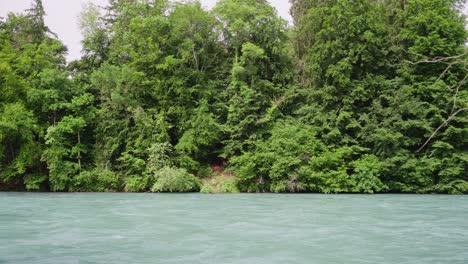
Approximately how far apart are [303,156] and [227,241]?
1550 cm

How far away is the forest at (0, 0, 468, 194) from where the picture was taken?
2361 centimetres

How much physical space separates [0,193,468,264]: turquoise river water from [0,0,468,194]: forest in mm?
8524

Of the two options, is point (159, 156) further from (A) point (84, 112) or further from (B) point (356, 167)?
(B) point (356, 167)

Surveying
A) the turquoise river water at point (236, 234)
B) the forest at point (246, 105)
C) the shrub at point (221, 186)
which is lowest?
the turquoise river water at point (236, 234)

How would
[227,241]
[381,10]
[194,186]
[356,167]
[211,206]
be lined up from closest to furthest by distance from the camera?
[227,241] → [211,206] → [356,167] → [194,186] → [381,10]

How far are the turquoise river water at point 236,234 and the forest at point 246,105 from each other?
28.0 feet

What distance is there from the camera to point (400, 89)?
82.3 feet

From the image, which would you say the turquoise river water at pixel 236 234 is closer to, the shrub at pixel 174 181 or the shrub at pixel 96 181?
the shrub at pixel 174 181

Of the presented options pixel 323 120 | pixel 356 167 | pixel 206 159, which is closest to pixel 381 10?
pixel 323 120

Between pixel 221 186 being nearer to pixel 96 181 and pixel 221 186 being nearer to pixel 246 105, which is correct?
pixel 246 105

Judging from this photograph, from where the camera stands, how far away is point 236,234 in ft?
32.5

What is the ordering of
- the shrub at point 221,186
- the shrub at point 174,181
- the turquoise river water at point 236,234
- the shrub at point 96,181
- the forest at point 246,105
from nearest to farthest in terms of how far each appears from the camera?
the turquoise river water at point 236,234, the forest at point 246,105, the shrub at point 174,181, the shrub at point 221,186, the shrub at point 96,181

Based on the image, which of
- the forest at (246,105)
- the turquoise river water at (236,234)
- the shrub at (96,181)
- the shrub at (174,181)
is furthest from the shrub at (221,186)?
the turquoise river water at (236,234)

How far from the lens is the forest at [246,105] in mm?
23609
